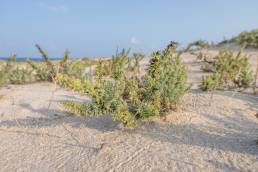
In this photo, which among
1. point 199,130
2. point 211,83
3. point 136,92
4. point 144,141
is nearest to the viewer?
point 144,141

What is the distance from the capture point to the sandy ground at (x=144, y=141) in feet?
12.2

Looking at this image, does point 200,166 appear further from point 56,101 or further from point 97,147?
point 56,101

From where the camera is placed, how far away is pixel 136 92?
15.6 ft

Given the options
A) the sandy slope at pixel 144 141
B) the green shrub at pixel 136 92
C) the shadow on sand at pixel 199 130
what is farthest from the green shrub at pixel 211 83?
the green shrub at pixel 136 92

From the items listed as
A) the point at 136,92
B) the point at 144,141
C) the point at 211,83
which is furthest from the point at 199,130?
the point at 211,83

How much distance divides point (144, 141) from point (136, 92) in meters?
0.72

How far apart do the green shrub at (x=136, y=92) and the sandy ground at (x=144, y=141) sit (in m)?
0.20

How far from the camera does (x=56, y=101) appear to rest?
6852mm

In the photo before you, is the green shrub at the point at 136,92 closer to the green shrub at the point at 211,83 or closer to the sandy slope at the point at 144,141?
the sandy slope at the point at 144,141

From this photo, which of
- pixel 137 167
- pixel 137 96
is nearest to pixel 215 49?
pixel 137 96

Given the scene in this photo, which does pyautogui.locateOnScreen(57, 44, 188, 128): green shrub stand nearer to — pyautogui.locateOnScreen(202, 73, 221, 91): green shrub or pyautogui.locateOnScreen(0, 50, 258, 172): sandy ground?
pyautogui.locateOnScreen(0, 50, 258, 172): sandy ground

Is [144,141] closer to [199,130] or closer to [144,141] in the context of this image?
[144,141]

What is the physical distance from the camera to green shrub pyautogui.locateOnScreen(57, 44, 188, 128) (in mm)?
4484

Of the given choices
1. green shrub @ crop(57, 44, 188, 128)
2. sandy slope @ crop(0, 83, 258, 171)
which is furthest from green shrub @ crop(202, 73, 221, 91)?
green shrub @ crop(57, 44, 188, 128)
